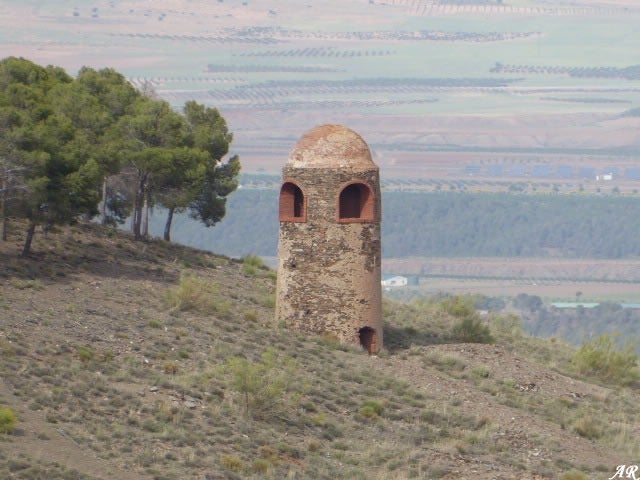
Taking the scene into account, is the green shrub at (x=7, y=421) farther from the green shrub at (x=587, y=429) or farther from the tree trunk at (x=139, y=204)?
→ the tree trunk at (x=139, y=204)

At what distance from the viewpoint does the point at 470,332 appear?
47469mm

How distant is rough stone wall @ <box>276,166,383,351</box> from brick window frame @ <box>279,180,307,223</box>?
0.71 ft

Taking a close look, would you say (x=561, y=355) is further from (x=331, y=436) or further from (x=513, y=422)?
(x=331, y=436)

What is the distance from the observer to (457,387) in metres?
39.5

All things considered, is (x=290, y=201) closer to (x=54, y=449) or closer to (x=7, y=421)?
(x=7, y=421)

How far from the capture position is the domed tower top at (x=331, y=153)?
136ft

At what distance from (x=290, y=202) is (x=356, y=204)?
147 centimetres

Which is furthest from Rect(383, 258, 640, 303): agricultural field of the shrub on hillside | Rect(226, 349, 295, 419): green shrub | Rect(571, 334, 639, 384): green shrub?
Rect(226, 349, 295, 419): green shrub

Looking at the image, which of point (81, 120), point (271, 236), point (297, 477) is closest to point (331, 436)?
point (297, 477)

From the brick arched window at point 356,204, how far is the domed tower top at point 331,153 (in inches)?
19.9

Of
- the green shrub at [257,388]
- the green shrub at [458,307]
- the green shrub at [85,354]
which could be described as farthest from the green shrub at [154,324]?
the green shrub at [458,307]

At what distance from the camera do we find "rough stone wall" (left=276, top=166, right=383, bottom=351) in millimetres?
41188

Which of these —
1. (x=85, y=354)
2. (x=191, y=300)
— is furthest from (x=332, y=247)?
(x=85, y=354)

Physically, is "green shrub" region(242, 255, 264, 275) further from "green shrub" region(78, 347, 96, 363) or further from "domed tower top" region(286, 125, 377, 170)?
"green shrub" region(78, 347, 96, 363)
